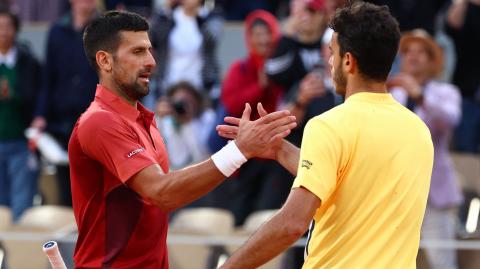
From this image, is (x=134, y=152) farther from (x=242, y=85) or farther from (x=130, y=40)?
(x=242, y=85)

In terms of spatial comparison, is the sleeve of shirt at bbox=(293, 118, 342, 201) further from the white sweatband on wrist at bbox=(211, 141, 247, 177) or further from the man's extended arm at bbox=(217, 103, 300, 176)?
the man's extended arm at bbox=(217, 103, 300, 176)

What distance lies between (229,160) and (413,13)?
5.45 meters

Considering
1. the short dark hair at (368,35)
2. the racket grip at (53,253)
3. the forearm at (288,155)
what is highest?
the short dark hair at (368,35)

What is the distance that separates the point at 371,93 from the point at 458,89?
5.31m

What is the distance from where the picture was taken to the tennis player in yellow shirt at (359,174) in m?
4.08

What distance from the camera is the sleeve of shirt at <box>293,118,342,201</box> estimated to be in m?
4.05

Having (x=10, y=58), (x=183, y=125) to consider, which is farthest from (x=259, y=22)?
(x=10, y=58)

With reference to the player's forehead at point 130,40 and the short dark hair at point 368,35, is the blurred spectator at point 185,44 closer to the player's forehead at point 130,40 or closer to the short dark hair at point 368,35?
the player's forehead at point 130,40

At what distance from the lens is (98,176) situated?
4836mm

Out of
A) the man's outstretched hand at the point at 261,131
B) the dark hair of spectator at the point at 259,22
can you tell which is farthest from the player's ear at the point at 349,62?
the dark hair of spectator at the point at 259,22

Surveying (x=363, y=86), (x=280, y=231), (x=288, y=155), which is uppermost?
(x=363, y=86)

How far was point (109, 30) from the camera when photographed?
16.6ft

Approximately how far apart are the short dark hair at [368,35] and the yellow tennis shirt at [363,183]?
0.42ft

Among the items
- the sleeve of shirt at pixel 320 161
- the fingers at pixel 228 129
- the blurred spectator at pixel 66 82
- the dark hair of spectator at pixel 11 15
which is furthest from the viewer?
the dark hair of spectator at pixel 11 15
